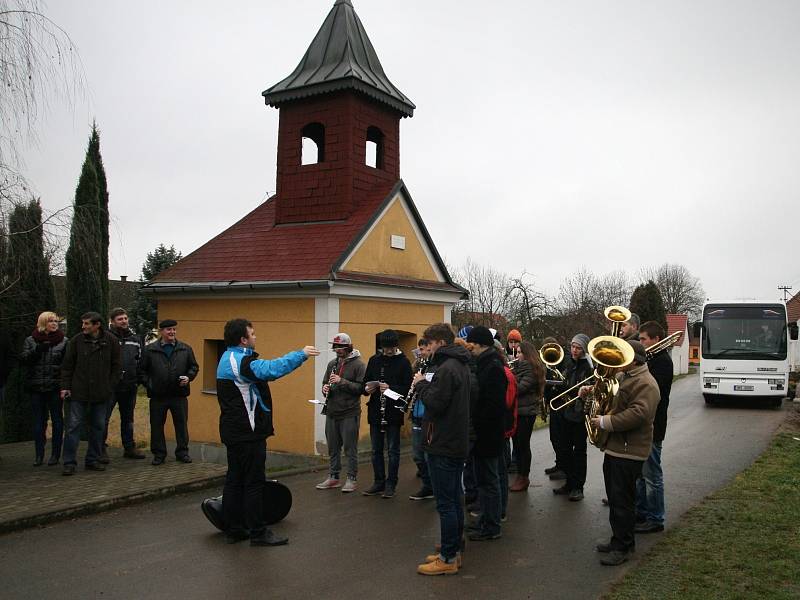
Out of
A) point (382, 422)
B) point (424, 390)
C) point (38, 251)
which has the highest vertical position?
point (38, 251)

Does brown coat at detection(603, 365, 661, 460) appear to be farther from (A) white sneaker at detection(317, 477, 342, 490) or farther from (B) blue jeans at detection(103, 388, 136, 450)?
(B) blue jeans at detection(103, 388, 136, 450)

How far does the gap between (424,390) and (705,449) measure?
25.6 feet

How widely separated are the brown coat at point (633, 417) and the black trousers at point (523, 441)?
2.59 metres

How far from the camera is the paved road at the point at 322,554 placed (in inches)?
194

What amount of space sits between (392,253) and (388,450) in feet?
18.6

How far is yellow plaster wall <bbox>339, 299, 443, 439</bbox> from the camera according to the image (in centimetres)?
1131

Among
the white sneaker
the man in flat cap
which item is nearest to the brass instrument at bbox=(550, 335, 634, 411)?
the white sneaker

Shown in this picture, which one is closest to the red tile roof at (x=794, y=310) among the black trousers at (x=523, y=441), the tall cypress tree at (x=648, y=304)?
the tall cypress tree at (x=648, y=304)

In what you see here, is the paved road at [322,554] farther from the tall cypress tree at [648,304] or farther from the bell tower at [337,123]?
the tall cypress tree at [648,304]

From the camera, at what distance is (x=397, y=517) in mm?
6922

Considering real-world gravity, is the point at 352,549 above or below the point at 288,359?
below

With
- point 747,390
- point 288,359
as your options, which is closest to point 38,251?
point 288,359

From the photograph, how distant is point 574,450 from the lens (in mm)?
7641

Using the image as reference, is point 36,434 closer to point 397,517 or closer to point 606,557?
point 397,517
